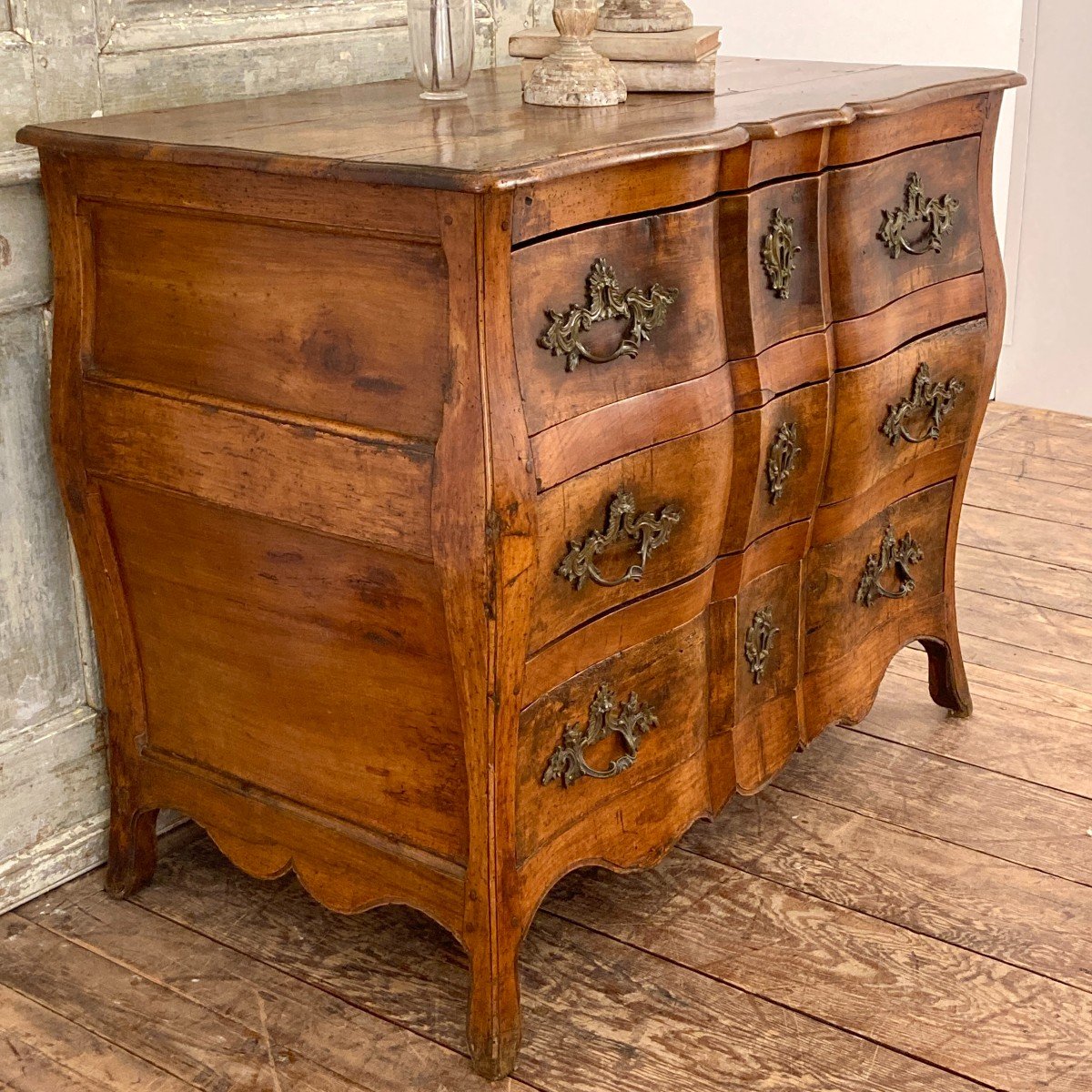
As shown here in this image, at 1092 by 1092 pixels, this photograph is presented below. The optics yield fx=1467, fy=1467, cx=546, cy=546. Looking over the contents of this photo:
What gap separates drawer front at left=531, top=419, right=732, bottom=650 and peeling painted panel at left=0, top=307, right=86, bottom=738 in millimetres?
727

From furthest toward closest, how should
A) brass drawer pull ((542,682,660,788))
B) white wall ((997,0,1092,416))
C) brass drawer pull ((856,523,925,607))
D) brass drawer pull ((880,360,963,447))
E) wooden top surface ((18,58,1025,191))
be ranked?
white wall ((997,0,1092,416))
brass drawer pull ((856,523,925,607))
brass drawer pull ((880,360,963,447))
brass drawer pull ((542,682,660,788))
wooden top surface ((18,58,1025,191))

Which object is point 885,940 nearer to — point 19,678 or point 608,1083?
point 608,1083

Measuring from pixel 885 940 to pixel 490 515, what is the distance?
86 centimetres

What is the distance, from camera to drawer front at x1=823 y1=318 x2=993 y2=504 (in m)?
1.95

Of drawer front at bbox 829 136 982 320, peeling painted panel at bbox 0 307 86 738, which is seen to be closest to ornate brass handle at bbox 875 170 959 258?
drawer front at bbox 829 136 982 320

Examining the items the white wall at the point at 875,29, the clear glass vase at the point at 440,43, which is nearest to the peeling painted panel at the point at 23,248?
the clear glass vase at the point at 440,43

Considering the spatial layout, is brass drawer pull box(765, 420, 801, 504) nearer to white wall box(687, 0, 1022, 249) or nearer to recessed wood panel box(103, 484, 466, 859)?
recessed wood panel box(103, 484, 466, 859)

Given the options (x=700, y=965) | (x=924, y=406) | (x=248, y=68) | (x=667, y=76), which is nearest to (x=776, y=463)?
(x=924, y=406)

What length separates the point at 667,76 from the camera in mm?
1894

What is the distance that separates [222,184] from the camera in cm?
152

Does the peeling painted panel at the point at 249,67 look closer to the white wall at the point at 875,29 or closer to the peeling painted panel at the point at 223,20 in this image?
the peeling painted panel at the point at 223,20

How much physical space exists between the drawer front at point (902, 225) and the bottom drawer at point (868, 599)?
13.5 inches

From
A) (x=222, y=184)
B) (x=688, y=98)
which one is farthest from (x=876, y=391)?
(x=222, y=184)

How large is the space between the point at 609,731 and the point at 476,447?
0.44 m
